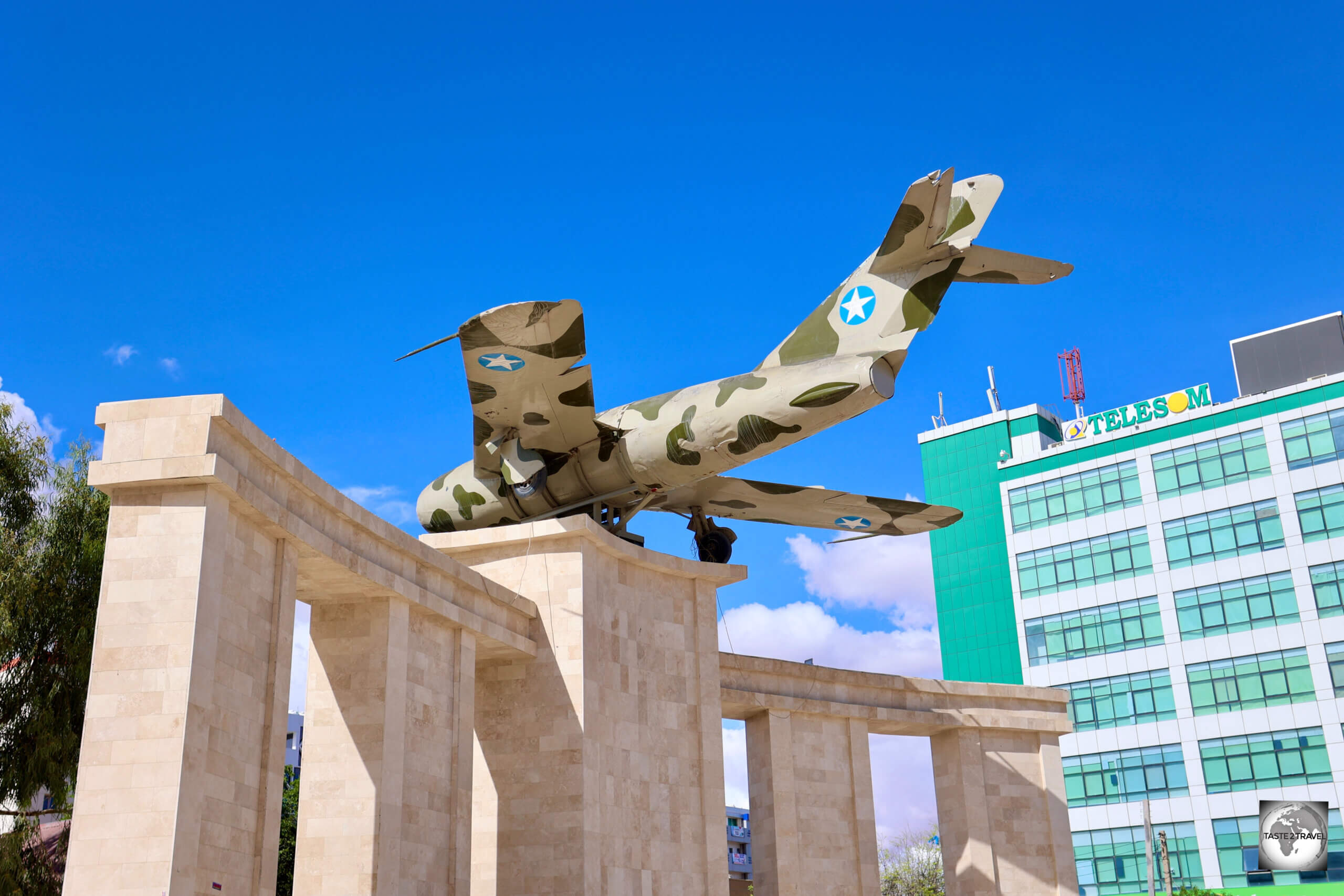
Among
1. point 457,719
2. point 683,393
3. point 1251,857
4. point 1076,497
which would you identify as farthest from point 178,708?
point 1076,497

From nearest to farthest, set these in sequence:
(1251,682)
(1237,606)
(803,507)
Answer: (803,507) → (1251,682) → (1237,606)

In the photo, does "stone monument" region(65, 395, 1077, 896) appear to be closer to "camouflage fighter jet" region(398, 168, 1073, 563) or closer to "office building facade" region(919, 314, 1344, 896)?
"camouflage fighter jet" region(398, 168, 1073, 563)

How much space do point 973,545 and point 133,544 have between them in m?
69.4

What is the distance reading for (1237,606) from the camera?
6731 centimetres

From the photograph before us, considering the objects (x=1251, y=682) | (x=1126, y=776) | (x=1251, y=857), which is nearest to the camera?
(x=1251, y=857)

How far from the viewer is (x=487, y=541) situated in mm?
25688

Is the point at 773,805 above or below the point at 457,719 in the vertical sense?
below

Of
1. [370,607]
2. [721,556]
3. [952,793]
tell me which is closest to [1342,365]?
[952,793]

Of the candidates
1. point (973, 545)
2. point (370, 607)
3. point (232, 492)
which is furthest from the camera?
point (973, 545)

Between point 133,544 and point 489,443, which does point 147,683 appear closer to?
point 133,544

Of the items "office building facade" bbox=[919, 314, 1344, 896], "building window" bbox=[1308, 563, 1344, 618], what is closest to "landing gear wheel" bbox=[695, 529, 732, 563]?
"office building facade" bbox=[919, 314, 1344, 896]

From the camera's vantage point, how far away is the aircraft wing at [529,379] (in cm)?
2233

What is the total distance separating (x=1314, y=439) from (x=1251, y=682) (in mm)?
13321

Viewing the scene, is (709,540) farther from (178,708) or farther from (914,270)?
(178,708)
